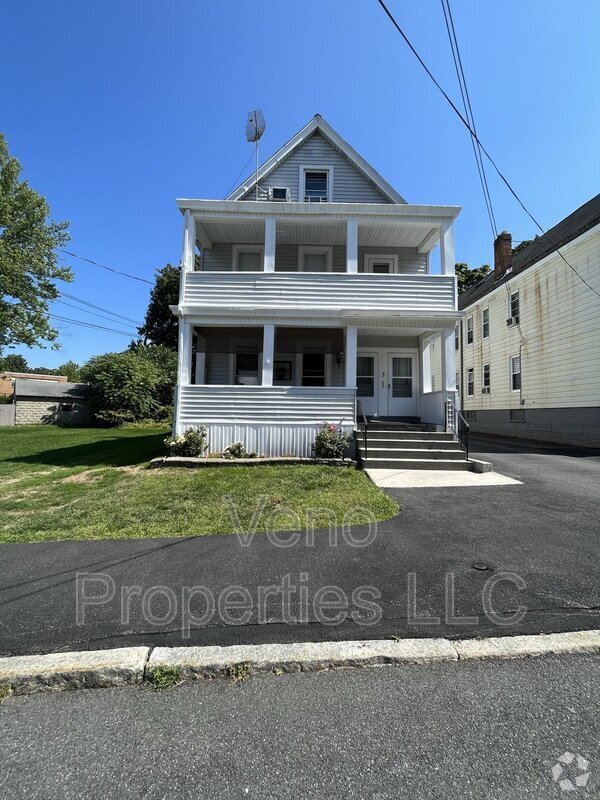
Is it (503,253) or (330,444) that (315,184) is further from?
(503,253)

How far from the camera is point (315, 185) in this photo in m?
13.3

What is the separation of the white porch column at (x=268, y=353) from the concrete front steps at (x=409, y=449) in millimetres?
2697

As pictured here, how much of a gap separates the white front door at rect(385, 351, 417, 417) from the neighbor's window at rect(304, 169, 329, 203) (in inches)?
231

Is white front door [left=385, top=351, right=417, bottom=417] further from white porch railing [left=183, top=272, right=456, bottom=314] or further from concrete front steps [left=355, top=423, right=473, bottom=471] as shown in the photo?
white porch railing [left=183, top=272, right=456, bottom=314]

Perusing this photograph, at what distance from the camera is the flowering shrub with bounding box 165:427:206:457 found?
31.4 feet

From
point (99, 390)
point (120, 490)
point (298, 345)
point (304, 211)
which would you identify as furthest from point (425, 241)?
point (99, 390)

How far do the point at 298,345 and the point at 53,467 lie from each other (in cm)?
705

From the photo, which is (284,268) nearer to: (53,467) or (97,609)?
(53,467)

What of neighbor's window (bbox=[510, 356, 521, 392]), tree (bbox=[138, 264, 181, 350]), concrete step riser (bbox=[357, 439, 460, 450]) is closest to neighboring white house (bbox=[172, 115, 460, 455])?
concrete step riser (bbox=[357, 439, 460, 450])

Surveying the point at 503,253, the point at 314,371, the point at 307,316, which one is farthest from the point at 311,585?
the point at 503,253

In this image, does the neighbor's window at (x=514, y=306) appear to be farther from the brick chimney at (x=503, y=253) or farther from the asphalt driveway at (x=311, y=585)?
the asphalt driveway at (x=311, y=585)

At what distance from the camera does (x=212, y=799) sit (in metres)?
1.69

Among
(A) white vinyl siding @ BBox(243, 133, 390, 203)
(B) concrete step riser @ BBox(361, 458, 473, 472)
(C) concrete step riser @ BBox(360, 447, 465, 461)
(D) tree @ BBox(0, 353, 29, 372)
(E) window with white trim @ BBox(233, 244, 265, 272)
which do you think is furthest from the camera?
(D) tree @ BBox(0, 353, 29, 372)

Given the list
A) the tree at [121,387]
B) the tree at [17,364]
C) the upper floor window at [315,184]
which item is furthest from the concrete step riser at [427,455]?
the tree at [17,364]
